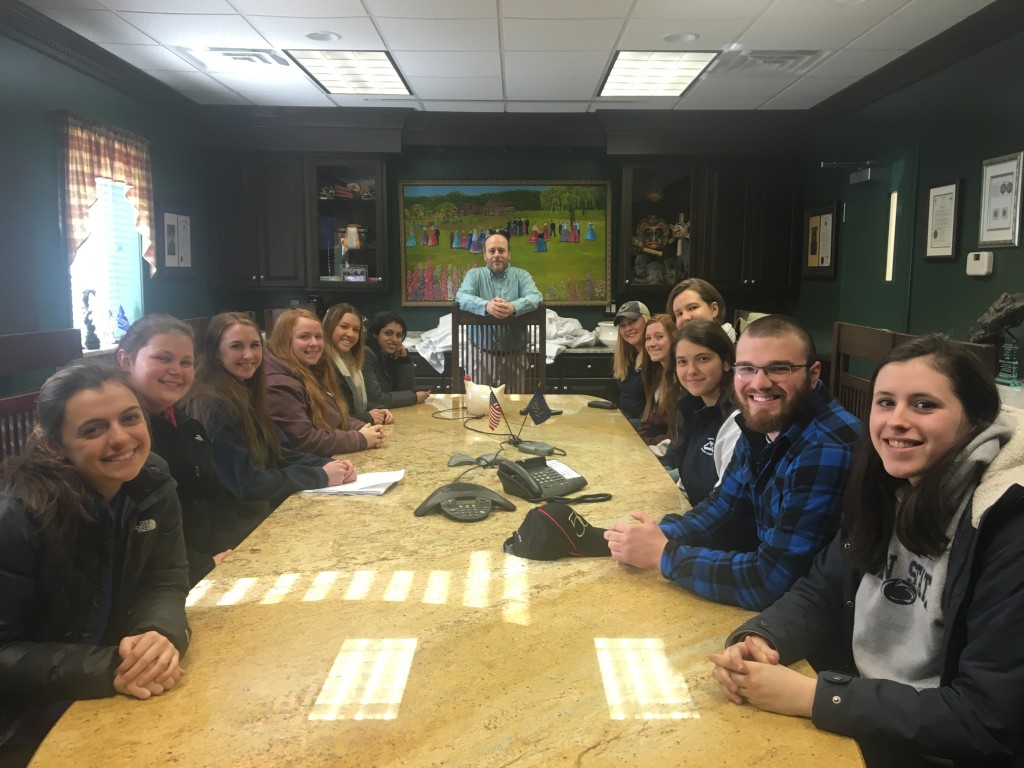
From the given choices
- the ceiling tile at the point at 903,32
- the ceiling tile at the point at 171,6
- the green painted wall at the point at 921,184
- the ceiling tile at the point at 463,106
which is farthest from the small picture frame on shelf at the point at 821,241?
the ceiling tile at the point at 171,6

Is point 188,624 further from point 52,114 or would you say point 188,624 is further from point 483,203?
point 483,203

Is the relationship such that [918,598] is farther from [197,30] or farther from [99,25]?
[99,25]

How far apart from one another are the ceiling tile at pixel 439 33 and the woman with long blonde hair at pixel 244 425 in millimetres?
1894

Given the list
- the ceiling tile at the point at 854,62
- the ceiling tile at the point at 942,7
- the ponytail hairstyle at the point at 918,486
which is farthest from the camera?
the ceiling tile at the point at 854,62

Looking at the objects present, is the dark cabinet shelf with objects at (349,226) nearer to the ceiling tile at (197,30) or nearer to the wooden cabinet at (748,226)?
the ceiling tile at (197,30)

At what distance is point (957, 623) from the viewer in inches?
39.0

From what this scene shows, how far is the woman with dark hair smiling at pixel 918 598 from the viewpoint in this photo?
3.02 feet

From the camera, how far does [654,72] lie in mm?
4344

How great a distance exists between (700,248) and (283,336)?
12.2ft

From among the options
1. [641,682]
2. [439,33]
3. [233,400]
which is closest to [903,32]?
[439,33]

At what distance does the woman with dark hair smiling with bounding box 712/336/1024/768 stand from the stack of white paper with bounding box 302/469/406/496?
111 centimetres

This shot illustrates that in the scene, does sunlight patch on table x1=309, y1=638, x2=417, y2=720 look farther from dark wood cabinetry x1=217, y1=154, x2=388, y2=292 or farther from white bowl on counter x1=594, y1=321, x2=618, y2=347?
dark wood cabinetry x1=217, y1=154, x2=388, y2=292

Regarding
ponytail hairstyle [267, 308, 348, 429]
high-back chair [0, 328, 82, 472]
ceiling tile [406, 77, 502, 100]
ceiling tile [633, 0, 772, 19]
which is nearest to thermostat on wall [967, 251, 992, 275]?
ceiling tile [633, 0, 772, 19]

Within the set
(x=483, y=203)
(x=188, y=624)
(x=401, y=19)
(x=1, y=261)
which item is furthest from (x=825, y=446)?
(x=483, y=203)
